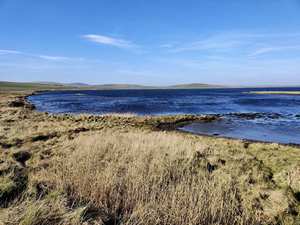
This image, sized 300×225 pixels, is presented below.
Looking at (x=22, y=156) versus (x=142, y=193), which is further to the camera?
(x=22, y=156)

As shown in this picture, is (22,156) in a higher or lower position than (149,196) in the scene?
lower

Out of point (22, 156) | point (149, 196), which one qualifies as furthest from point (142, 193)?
point (22, 156)

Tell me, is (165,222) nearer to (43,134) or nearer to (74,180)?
(74,180)

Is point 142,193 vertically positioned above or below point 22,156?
above

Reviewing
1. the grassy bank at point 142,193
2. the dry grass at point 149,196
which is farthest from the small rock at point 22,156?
the dry grass at point 149,196

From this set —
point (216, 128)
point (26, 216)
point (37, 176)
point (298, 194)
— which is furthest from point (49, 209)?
point (216, 128)

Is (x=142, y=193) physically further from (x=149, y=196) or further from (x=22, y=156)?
(x=22, y=156)

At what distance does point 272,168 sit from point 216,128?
15018 mm

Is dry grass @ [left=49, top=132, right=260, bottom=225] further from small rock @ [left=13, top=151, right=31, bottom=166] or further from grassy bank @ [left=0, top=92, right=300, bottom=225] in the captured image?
small rock @ [left=13, top=151, right=31, bottom=166]

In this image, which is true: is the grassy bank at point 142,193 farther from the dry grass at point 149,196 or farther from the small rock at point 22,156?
the small rock at point 22,156

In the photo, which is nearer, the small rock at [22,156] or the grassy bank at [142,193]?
the grassy bank at [142,193]

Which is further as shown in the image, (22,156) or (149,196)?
(22,156)

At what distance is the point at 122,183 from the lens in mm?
5832

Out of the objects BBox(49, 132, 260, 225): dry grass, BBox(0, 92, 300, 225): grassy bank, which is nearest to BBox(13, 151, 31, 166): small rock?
BBox(0, 92, 300, 225): grassy bank
